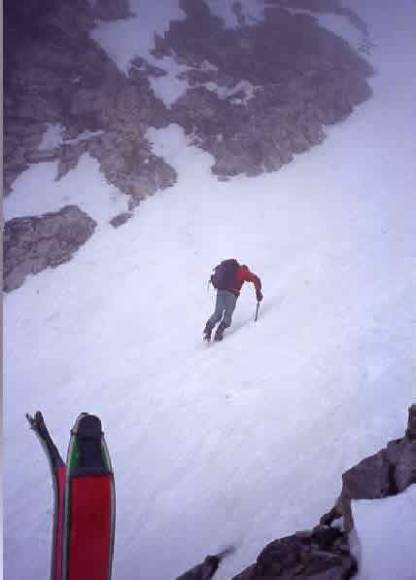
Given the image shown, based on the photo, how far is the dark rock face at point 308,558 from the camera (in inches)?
115

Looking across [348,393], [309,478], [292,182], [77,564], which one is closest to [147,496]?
[77,564]

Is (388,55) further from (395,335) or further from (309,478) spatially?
(309,478)

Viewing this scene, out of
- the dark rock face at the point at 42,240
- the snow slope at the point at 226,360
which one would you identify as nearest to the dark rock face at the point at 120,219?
the snow slope at the point at 226,360

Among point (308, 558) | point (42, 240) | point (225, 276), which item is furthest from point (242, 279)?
point (42, 240)

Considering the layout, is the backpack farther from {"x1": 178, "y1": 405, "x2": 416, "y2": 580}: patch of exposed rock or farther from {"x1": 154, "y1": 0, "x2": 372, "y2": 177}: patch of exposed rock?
{"x1": 154, "y1": 0, "x2": 372, "y2": 177}: patch of exposed rock

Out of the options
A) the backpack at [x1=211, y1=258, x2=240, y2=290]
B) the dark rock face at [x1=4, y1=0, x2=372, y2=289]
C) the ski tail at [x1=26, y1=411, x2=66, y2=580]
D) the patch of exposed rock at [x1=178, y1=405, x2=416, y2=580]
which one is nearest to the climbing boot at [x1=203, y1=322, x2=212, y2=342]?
the backpack at [x1=211, y1=258, x2=240, y2=290]

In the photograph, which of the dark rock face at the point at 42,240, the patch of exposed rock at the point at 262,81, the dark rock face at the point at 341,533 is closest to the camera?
the dark rock face at the point at 341,533

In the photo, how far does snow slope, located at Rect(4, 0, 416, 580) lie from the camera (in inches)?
168

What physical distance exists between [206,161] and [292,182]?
108 inches

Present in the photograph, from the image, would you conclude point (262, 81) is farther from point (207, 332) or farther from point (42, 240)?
point (207, 332)

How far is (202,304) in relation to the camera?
7.65m

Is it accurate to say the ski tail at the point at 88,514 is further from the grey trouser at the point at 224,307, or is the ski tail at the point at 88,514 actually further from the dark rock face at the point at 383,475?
the grey trouser at the point at 224,307

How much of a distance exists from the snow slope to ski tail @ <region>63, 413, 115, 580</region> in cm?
56

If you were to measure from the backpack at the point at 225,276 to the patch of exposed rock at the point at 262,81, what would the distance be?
8470 mm
